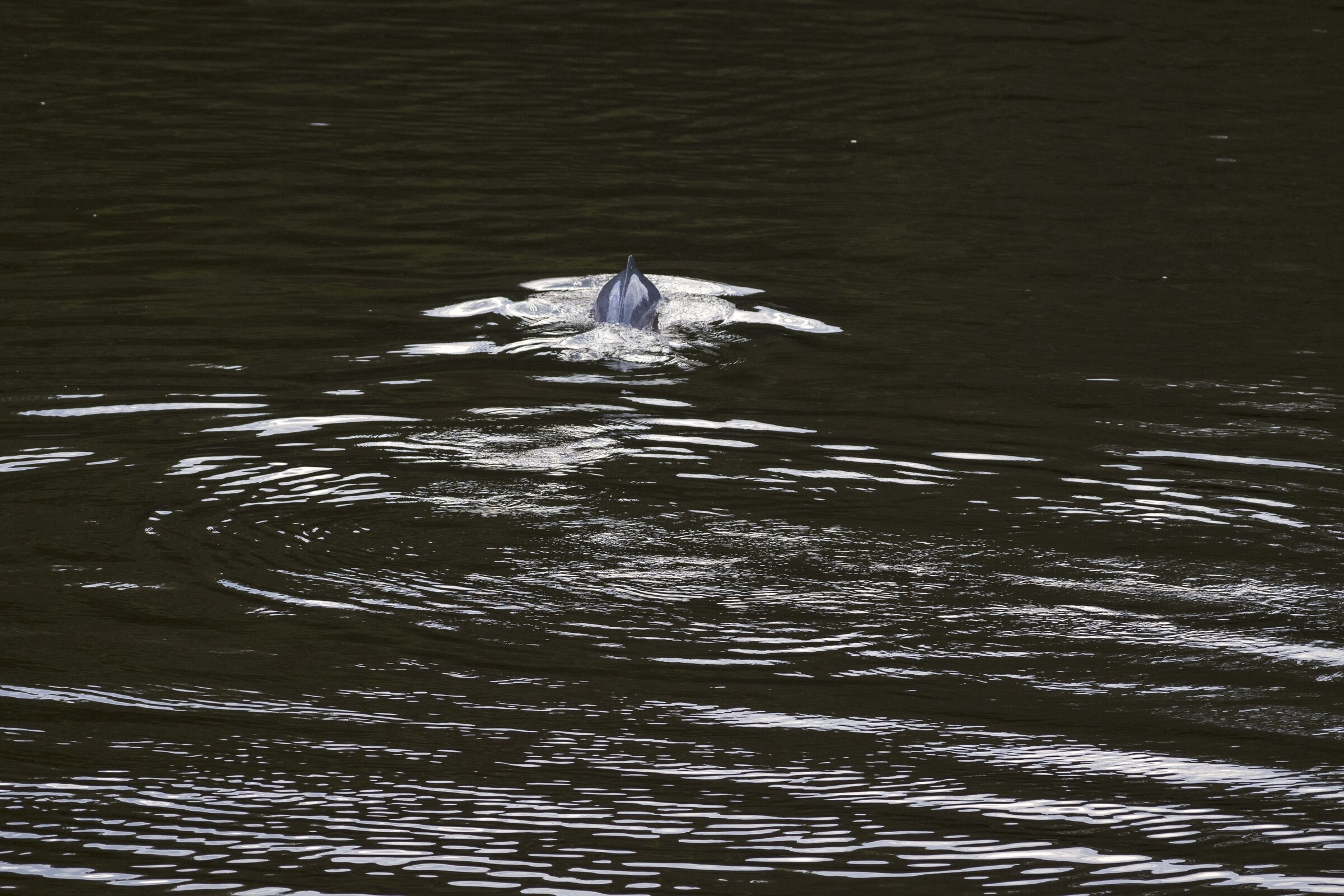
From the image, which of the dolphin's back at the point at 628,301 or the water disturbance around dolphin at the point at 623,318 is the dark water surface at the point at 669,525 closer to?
the water disturbance around dolphin at the point at 623,318

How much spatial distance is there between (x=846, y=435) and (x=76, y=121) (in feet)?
28.0

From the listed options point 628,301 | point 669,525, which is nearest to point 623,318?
point 628,301

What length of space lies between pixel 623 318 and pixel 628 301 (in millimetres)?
102

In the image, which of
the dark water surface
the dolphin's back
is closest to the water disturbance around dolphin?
the dolphin's back

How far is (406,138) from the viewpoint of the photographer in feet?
44.3

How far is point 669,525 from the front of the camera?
625cm

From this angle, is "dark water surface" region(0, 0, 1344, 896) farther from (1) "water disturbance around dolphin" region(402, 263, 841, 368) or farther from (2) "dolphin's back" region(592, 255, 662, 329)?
(2) "dolphin's back" region(592, 255, 662, 329)

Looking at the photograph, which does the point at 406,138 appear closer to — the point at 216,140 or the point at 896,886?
the point at 216,140

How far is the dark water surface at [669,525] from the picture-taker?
14.7 ft

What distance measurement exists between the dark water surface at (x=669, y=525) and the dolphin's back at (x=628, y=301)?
40 centimetres

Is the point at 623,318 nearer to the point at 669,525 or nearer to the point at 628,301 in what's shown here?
the point at 628,301

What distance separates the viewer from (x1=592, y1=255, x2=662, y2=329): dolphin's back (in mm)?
9070

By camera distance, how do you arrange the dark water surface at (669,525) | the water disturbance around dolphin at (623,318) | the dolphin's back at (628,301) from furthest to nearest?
the dolphin's back at (628,301) < the water disturbance around dolphin at (623,318) < the dark water surface at (669,525)

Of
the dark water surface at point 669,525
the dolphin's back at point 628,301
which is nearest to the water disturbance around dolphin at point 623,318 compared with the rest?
the dolphin's back at point 628,301
